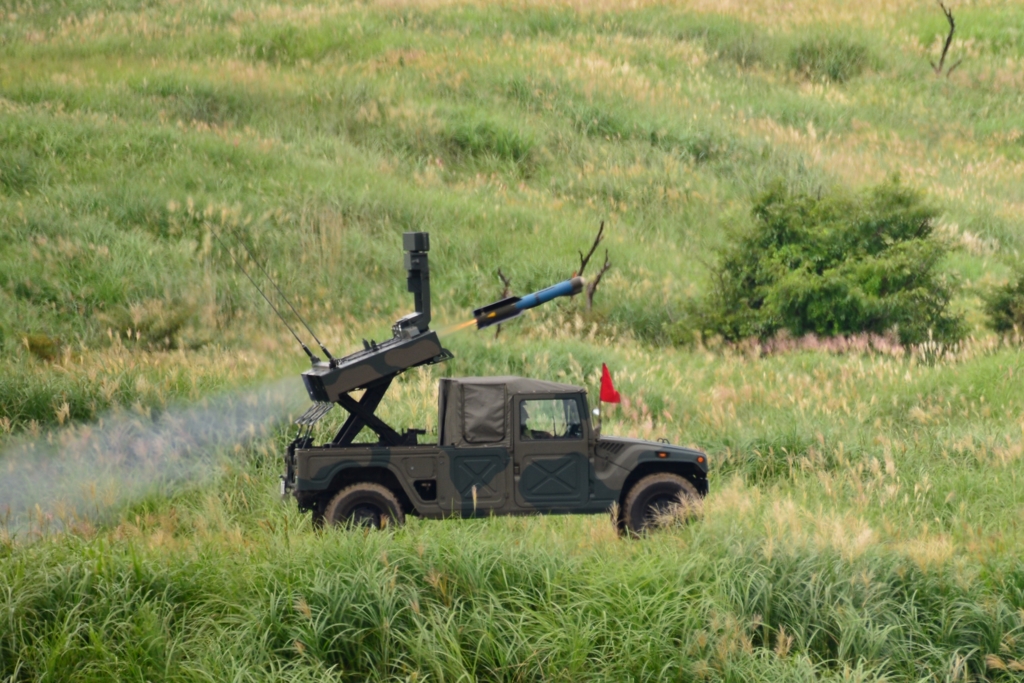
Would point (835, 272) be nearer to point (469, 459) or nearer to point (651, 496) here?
point (651, 496)

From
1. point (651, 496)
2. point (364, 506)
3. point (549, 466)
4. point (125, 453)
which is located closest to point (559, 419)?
point (549, 466)

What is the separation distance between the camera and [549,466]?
8.34 metres

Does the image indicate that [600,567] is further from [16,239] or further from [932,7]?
[932,7]

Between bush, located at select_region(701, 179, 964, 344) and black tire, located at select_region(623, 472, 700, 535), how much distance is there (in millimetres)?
7246

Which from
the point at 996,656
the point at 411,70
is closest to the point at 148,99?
the point at 411,70

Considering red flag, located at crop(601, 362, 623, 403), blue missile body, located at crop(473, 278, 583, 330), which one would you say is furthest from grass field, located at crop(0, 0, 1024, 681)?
blue missile body, located at crop(473, 278, 583, 330)

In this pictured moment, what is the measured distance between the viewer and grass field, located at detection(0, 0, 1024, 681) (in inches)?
269

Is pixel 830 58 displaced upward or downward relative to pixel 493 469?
upward

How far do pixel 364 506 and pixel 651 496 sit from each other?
6.95ft

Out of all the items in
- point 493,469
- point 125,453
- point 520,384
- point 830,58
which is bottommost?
point 125,453

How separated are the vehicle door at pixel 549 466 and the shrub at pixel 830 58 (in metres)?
25.4

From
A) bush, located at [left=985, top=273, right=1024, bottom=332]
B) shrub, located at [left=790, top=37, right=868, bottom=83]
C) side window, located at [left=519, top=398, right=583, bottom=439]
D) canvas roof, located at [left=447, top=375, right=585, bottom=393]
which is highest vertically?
shrub, located at [left=790, top=37, right=868, bottom=83]

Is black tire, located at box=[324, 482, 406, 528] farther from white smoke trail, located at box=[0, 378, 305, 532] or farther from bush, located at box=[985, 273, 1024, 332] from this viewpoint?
bush, located at box=[985, 273, 1024, 332]

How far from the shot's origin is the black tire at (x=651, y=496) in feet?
27.6
